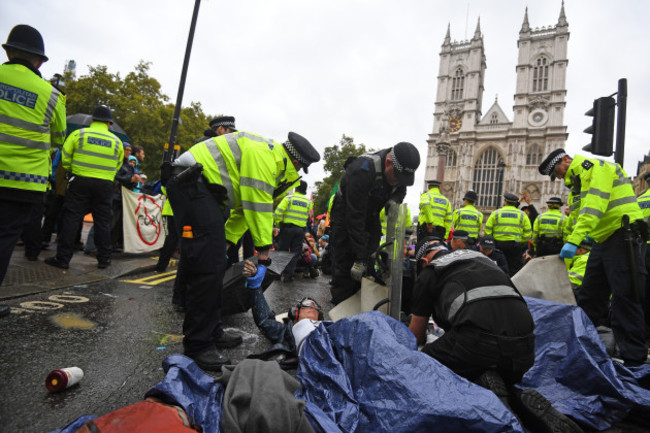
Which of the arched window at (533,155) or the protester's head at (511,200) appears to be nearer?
the protester's head at (511,200)

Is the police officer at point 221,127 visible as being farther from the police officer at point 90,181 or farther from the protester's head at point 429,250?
the protester's head at point 429,250

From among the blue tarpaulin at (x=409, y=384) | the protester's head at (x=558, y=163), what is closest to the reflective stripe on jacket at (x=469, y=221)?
the protester's head at (x=558, y=163)

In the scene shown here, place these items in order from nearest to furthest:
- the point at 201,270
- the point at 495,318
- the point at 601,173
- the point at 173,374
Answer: the point at 173,374 → the point at 495,318 → the point at 201,270 → the point at 601,173

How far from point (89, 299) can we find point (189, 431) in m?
3.06

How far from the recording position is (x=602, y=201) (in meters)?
3.42

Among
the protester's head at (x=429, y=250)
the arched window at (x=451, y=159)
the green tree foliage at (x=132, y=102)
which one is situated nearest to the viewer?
the protester's head at (x=429, y=250)

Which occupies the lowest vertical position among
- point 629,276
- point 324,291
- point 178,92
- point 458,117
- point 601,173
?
point 324,291

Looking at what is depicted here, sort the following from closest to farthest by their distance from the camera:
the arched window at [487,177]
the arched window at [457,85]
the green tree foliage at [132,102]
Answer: the green tree foliage at [132,102] → the arched window at [487,177] → the arched window at [457,85]

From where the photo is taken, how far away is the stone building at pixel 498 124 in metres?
50.2

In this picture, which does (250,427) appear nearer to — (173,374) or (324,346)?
(173,374)

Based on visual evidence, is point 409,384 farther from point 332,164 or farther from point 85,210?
point 332,164

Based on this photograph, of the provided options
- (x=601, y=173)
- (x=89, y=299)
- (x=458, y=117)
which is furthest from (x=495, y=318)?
(x=458, y=117)

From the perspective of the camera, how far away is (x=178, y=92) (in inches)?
306

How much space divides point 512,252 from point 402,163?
548cm
